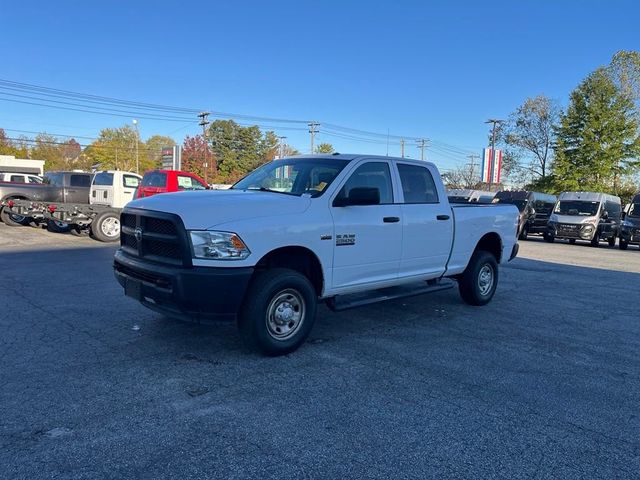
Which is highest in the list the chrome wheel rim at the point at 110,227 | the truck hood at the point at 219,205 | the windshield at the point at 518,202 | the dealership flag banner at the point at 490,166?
the dealership flag banner at the point at 490,166

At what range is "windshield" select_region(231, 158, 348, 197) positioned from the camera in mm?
5484

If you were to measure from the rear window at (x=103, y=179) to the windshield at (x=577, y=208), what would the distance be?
63.9 ft

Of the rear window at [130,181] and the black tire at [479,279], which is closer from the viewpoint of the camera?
the black tire at [479,279]

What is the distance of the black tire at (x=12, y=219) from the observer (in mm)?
18250

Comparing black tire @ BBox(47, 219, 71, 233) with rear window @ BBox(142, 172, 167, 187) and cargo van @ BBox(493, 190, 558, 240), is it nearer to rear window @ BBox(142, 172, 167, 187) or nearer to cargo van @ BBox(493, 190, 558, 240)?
rear window @ BBox(142, 172, 167, 187)

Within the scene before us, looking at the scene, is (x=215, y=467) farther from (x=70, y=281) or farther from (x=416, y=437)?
(x=70, y=281)

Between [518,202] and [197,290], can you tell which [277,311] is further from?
[518,202]

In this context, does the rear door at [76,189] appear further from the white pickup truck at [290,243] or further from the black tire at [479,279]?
the black tire at [479,279]

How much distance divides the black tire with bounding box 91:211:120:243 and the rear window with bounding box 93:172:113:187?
56.9 inches

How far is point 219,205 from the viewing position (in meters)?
4.62

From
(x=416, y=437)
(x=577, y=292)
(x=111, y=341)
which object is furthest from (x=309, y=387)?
(x=577, y=292)

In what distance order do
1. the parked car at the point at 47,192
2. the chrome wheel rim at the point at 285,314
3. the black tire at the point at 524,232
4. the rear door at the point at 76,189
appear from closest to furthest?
the chrome wheel rim at the point at 285,314
the parked car at the point at 47,192
the rear door at the point at 76,189
the black tire at the point at 524,232

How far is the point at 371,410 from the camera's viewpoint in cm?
383

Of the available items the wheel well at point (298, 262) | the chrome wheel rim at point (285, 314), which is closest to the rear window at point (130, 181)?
the wheel well at point (298, 262)
